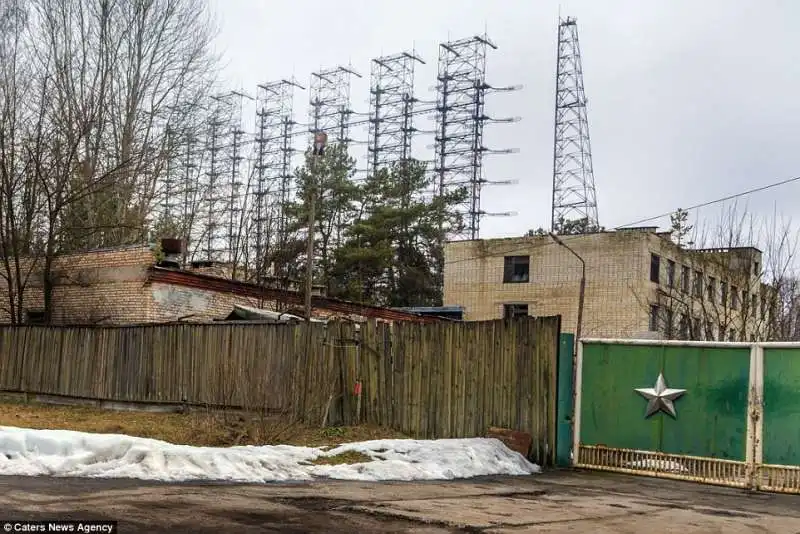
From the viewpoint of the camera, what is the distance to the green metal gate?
1029 cm

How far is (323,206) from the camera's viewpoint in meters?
50.2

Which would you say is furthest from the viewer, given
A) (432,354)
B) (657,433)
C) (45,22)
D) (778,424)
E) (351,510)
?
(45,22)

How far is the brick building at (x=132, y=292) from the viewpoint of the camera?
17844 millimetres

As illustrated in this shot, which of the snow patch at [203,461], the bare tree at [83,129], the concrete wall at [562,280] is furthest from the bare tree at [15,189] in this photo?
the concrete wall at [562,280]

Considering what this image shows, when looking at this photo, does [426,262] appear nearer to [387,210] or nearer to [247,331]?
[387,210]

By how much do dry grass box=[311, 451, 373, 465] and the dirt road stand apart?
3.92 ft

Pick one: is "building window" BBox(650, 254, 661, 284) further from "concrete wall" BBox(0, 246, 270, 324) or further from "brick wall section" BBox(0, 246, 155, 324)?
"brick wall section" BBox(0, 246, 155, 324)

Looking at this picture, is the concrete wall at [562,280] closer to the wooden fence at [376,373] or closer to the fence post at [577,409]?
the wooden fence at [376,373]

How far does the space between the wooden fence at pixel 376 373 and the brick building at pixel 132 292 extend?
6.87 feet

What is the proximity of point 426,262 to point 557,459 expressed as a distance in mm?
39588

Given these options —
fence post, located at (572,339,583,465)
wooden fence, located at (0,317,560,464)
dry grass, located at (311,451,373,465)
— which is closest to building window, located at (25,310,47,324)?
wooden fence, located at (0,317,560,464)

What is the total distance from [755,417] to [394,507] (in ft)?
18.3

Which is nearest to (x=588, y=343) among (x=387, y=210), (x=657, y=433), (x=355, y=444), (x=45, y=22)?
(x=657, y=433)

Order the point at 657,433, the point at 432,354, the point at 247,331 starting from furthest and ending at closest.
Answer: the point at 247,331
the point at 432,354
the point at 657,433
